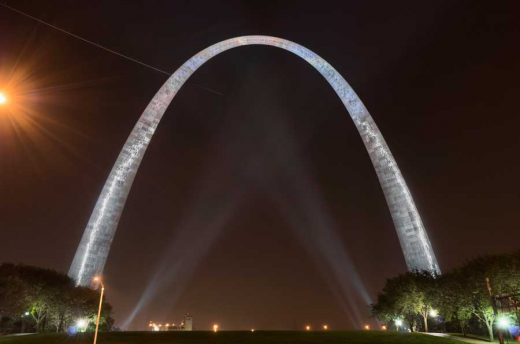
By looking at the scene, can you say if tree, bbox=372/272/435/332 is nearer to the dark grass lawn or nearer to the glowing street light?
the dark grass lawn

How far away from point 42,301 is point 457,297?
3736cm

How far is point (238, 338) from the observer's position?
32406 mm

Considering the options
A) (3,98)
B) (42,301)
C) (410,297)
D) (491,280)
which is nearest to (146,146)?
(42,301)

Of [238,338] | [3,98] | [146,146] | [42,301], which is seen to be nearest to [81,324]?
[42,301]

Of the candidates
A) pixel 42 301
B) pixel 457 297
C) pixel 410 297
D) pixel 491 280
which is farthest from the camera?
pixel 42 301

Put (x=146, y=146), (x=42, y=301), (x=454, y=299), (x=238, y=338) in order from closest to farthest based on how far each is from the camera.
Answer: (x=238, y=338)
(x=454, y=299)
(x=42, y=301)
(x=146, y=146)

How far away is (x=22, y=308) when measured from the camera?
38.7 m

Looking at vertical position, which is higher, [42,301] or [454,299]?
[42,301]

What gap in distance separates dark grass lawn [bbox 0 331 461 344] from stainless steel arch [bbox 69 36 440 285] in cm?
1518

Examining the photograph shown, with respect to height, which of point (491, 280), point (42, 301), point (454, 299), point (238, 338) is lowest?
point (238, 338)

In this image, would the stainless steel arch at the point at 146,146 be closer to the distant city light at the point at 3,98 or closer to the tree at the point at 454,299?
the tree at the point at 454,299

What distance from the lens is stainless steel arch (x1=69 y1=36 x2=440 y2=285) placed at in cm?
4753

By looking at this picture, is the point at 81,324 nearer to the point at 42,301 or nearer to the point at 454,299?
the point at 42,301

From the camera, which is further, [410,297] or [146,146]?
[146,146]
